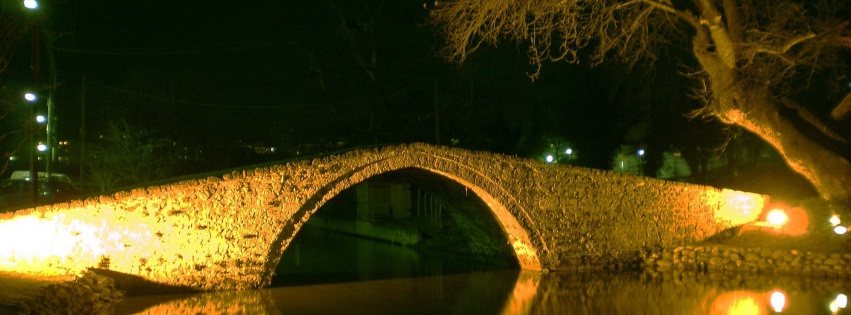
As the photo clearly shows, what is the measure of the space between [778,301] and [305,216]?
7783 millimetres

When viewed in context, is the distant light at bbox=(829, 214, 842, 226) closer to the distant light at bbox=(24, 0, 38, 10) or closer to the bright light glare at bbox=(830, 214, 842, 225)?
the bright light glare at bbox=(830, 214, 842, 225)

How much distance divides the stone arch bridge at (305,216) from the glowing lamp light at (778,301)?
3.90 meters

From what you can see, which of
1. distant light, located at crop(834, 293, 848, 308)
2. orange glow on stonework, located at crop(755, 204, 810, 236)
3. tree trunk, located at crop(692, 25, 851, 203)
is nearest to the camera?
distant light, located at crop(834, 293, 848, 308)

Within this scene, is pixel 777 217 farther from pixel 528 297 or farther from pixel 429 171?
pixel 429 171

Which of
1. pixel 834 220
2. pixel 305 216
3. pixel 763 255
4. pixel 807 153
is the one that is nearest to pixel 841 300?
pixel 763 255

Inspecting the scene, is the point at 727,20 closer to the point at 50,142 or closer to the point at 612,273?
the point at 612,273

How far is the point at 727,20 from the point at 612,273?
546 centimetres

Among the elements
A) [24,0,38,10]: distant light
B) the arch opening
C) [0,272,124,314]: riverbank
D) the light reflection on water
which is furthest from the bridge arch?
[24,0,38,10]: distant light

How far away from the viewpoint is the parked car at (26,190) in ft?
84.3

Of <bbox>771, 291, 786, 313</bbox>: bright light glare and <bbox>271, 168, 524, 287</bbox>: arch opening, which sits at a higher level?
<bbox>271, 168, 524, 287</bbox>: arch opening

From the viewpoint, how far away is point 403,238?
24750mm

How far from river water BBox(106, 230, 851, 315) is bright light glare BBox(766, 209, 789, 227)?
2153 millimetres

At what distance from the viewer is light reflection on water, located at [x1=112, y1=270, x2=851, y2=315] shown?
39.8 ft

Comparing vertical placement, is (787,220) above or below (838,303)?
above
